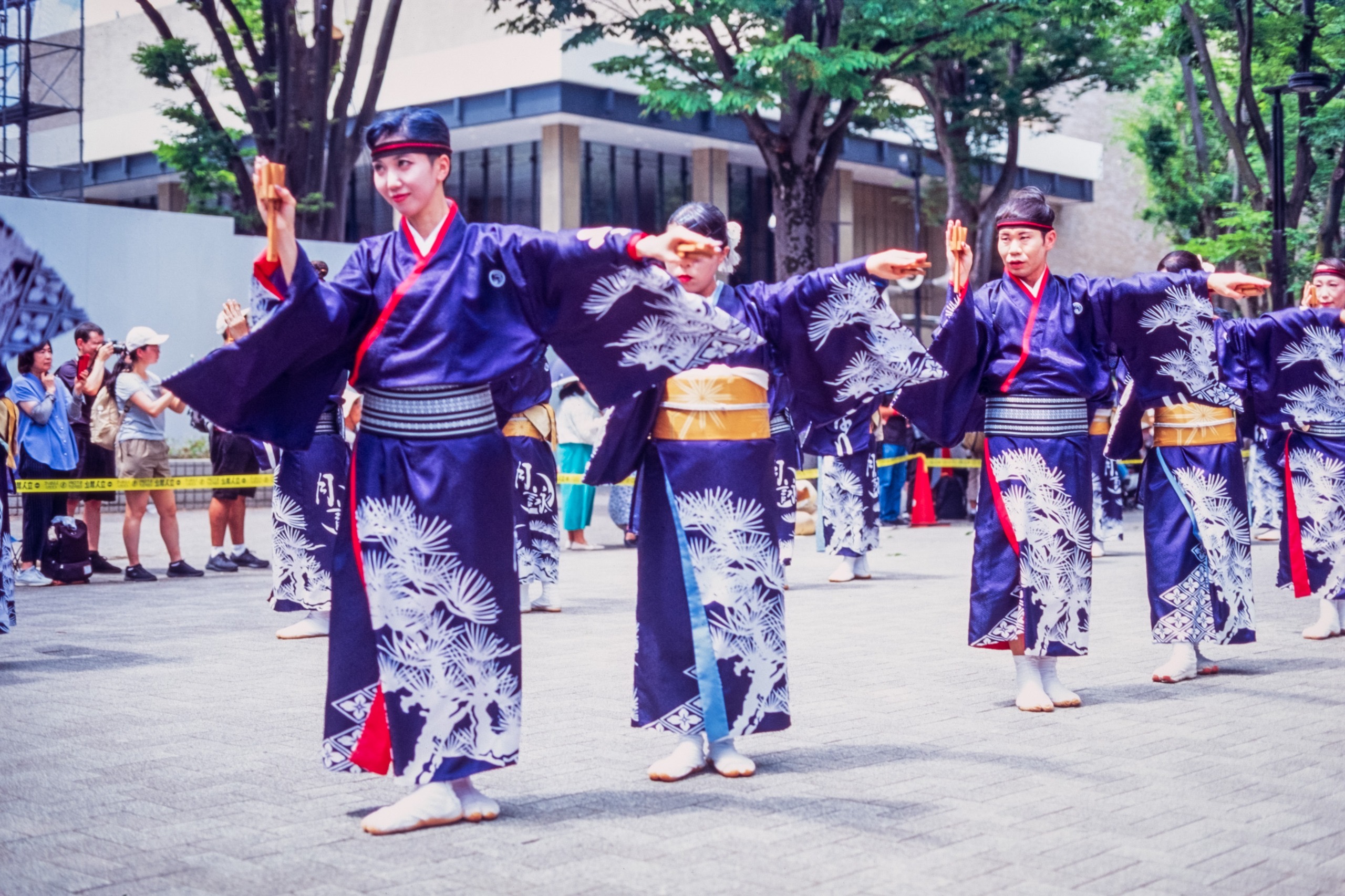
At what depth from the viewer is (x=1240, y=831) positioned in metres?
3.83

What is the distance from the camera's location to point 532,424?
8789 millimetres

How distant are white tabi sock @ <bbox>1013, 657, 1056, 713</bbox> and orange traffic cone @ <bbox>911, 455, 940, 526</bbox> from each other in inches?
418

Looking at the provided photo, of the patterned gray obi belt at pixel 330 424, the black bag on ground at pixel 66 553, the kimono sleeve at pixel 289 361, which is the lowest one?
the black bag on ground at pixel 66 553

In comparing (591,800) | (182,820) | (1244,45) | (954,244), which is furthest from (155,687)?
(1244,45)

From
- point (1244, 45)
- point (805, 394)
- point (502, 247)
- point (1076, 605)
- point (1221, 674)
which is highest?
point (1244, 45)

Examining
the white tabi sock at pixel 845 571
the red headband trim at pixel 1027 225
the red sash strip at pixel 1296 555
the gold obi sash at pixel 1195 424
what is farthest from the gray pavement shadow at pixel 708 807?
the white tabi sock at pixel 845 571

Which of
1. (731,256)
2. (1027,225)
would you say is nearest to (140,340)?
(731,256)

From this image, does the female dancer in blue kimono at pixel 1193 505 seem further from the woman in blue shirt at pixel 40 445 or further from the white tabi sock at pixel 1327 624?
the woman in blue shirt at pixel 40 445

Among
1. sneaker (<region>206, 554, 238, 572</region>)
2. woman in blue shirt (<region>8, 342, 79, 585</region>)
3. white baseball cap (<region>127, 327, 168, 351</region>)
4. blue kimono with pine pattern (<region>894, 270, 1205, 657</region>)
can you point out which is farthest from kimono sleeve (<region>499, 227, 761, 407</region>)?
sneaker (<region>206, 554, 238, 572</region>)

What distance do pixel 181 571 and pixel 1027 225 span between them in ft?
24.2

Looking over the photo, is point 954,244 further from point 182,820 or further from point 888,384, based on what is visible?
point 182,820

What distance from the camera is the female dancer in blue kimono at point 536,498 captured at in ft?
28.5

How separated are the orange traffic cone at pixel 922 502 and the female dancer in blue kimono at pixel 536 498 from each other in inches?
323

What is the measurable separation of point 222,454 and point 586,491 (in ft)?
11.6
